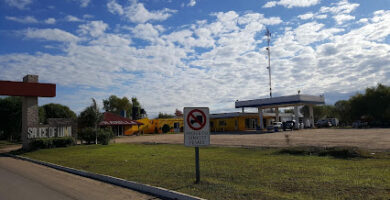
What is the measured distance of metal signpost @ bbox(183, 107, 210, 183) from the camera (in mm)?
8594

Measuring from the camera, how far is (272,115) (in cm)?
5956

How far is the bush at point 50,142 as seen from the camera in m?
24.0

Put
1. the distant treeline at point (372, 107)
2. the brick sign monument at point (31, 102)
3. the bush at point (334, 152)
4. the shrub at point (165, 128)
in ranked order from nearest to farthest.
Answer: the bush at point (334, 152), the brick sign monument at point (31, 102), the distant treeline at point (372, 107), the shrub at point (165, 128)

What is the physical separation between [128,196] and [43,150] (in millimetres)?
18508

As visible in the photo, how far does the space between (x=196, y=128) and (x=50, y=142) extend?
20.1 m

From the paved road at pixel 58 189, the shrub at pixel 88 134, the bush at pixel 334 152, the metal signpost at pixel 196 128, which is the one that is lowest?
the paved road at pixel 58 189

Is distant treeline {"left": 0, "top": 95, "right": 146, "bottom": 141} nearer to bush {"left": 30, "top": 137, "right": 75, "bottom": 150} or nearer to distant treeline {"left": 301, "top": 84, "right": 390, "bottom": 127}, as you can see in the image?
bush {"left": 30, "top": 137, "right": 75, "bottom": 150}

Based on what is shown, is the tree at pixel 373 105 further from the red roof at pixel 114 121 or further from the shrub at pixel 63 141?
the shrub at pixel 63 141

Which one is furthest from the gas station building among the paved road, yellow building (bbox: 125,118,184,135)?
the paved road

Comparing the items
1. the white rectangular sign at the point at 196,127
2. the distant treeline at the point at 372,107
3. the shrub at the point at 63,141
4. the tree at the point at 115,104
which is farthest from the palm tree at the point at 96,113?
the tree at the point at 115,104

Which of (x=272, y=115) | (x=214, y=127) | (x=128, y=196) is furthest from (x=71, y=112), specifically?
(x=128, y=196)

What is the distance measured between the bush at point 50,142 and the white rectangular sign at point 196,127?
19.9 m

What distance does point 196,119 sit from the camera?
870 cm

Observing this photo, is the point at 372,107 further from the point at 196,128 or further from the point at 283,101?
the point at 196,128
